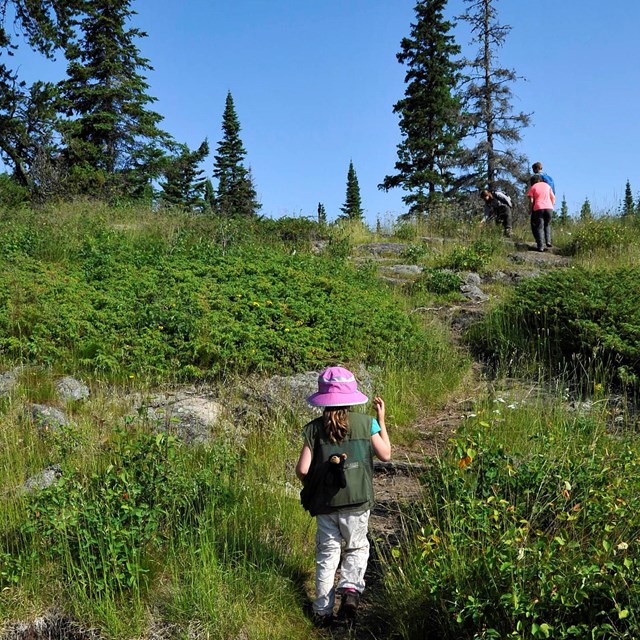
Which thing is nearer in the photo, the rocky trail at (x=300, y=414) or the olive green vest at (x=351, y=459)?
the rocky trail at (x=300, y=414)

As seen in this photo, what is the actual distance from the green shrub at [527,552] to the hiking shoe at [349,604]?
0.78 ft

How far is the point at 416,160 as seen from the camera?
93.8 ft

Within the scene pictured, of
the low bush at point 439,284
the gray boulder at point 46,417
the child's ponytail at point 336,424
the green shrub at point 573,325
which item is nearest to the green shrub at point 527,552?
the child's ponytail at point 336,424

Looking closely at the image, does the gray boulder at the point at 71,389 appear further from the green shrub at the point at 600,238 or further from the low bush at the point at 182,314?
the green shrub at the point at 600,238

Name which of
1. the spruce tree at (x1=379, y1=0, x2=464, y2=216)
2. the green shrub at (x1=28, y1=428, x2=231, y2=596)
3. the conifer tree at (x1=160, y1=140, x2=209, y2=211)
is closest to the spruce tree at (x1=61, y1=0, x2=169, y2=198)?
the conifer tree at (x1=160, y1=140, x2=209, y2=211)

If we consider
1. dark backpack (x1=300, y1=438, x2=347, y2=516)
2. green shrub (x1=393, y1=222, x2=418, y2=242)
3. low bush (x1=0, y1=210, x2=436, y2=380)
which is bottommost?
dark backpack (x1=300, y1=438, x2=347, y2=516)

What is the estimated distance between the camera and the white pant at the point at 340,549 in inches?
124

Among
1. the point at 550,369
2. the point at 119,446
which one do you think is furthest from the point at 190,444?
the point at 550,369

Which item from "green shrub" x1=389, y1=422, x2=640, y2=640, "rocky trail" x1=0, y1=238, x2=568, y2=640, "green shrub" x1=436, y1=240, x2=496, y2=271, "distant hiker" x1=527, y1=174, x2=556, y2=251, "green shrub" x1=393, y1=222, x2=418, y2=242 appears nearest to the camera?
"green shrub" x1=389, y1=422, x2=640, y2=640

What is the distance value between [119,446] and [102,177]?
20.1 meters

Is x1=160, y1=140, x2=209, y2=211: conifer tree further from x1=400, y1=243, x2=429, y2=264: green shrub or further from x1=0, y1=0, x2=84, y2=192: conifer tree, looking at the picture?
x1=400, y1=243, x2=429, y2=264: green shrub

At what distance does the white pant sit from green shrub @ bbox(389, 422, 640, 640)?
9.0 inches

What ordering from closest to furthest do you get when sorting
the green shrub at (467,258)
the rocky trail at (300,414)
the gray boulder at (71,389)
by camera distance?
the rocky trail at (300,414)
the gray boulder at (71,389)
the green shrub at (467,258)

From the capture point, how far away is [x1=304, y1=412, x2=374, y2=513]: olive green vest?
316cm
